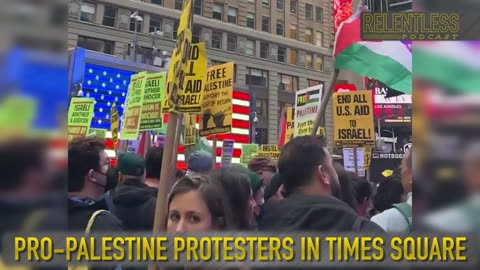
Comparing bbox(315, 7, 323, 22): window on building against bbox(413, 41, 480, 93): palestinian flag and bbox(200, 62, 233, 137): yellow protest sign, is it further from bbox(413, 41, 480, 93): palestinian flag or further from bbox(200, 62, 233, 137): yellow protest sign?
bbox(413, 41, 480, 93): palestinian flag

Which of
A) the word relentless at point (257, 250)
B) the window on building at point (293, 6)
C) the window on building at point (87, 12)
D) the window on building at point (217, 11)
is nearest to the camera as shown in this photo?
the word relentless at point (257, 250)

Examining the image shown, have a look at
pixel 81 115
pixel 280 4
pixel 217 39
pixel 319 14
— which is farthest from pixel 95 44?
pixel 81 115

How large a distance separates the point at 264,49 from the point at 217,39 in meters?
4.98

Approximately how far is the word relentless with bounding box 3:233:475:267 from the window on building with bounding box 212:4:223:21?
122ft

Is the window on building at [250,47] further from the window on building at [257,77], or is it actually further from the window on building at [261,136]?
the window on building at [261,136]

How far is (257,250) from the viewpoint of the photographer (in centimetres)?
158

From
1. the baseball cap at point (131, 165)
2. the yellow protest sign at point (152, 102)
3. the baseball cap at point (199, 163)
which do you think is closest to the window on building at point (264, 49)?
the yellow protest sign at point (152, 102)

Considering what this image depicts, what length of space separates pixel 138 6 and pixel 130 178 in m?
33.2

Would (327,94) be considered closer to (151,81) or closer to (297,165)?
(297,165)

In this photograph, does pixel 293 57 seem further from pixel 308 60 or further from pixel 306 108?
pixel 306 108

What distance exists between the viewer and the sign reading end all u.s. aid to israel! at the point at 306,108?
866 centimetres

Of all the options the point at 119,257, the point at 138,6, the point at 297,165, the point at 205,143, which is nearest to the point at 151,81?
the point at 205,143

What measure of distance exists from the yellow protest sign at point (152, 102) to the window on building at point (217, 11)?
100 feet

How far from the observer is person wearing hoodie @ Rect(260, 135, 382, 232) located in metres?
1.92
